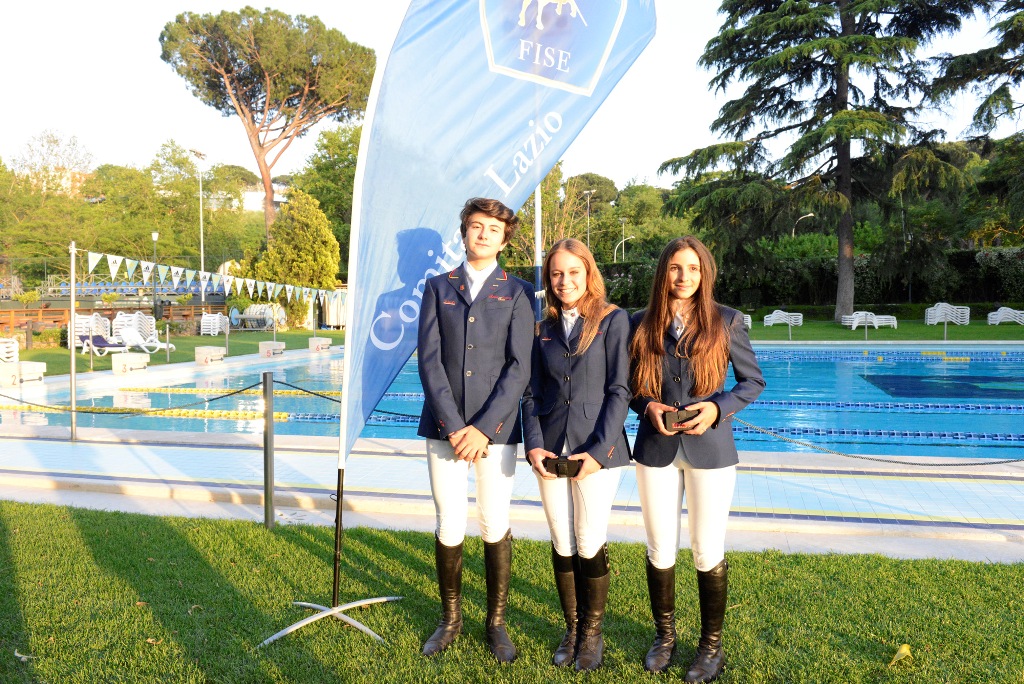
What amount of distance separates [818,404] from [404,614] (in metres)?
9.01

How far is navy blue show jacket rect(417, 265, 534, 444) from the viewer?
3006mm

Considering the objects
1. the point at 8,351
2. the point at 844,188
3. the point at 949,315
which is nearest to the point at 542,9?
the point at 8,351

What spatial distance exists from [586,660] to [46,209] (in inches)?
1522

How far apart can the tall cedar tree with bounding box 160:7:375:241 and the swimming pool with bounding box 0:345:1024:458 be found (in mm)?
25746

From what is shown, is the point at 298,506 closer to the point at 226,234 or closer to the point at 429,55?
the point at 429,55

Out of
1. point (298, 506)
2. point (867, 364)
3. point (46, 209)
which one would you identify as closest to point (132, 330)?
point (298, 506)

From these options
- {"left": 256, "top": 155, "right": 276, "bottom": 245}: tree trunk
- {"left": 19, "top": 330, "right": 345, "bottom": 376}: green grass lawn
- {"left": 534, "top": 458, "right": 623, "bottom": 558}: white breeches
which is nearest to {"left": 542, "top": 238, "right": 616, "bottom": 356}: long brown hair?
{"left": 534, "top": 458, "right": 623, "bottom": 558}: white breeches

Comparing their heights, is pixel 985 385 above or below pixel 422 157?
below

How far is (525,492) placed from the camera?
223 inches

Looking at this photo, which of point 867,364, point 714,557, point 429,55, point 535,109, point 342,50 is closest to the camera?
point 714,557

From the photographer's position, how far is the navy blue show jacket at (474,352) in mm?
3006

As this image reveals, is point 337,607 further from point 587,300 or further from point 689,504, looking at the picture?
point 587,300

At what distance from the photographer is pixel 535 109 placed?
3.87 meters

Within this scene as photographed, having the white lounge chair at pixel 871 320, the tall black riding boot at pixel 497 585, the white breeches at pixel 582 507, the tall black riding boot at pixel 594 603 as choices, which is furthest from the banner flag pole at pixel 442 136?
the white lounge chair at pixel 871 320
